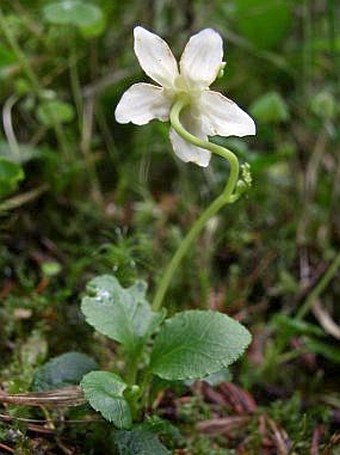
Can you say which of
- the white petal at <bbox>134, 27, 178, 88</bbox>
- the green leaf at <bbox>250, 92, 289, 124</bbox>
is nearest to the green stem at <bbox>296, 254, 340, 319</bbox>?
the green leaf at <bbox>250, 92, 289, 124</bbox>

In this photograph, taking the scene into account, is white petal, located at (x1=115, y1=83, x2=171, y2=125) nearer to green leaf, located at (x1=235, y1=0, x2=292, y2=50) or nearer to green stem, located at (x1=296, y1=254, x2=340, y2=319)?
green stem, located at (x1=296, y1=254, x2=340, y2=319)

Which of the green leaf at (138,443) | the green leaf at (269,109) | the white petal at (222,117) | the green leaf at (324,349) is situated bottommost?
the green leaf at (324,349)

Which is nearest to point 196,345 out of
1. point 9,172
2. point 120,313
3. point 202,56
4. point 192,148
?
point 120,313

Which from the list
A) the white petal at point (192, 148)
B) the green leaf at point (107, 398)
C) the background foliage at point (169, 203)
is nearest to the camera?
the green leaf at point (107, 398)

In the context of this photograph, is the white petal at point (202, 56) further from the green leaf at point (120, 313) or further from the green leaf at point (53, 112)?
the green leaf at point (53, 112)

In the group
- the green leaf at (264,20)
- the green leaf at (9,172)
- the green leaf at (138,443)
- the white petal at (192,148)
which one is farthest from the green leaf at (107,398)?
the green leaf at (264,20)

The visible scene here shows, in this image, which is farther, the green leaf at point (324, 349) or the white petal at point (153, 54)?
the green leaf at point (324, 349)
